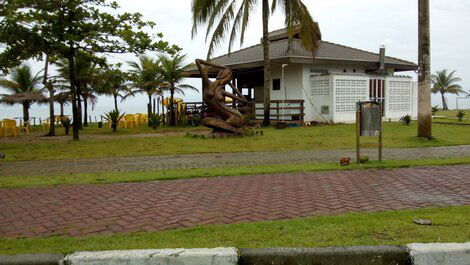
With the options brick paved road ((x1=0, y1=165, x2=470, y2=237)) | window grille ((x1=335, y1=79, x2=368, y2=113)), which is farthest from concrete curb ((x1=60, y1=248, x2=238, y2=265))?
window grille ((x1=335, y1=79, x2=368, y2=113))

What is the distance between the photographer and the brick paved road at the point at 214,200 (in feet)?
15.5

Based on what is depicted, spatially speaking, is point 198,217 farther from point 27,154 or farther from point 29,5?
point 29,5

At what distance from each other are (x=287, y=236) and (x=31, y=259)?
7.22ft

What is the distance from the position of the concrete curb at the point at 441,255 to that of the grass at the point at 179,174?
4.58 metres

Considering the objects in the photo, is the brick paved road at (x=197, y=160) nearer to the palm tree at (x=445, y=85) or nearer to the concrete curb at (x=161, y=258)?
the concrete curb at (x=161, y=258)

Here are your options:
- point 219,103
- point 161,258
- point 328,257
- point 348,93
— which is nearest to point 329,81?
point 348,93

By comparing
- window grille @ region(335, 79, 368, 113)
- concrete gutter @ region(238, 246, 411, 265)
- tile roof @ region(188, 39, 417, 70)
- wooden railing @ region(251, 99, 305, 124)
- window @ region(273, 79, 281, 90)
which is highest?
tile roof @ region(188, 39, 417, 70)

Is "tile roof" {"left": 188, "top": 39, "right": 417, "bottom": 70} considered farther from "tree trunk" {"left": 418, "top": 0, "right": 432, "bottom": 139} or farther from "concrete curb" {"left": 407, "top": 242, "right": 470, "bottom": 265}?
"concrete curb" {"left": 407, "top": 242, "right": 470, "bottom": 265}

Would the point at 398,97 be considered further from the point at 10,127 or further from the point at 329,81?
the point at 10,127

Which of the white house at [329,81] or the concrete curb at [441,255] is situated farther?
the white house at [329,81]

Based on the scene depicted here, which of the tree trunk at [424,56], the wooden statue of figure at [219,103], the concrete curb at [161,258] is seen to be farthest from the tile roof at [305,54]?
the concrete curb at [161,258]

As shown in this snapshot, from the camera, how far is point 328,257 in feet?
11.4

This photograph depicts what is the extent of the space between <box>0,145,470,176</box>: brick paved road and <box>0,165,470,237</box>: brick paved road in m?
2.10

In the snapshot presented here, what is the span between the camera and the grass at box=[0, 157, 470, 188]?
287 inches
